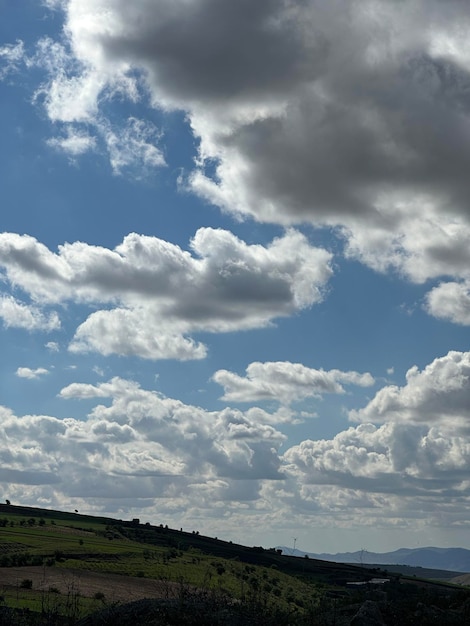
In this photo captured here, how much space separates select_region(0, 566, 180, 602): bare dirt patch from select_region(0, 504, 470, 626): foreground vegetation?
0.15 metres

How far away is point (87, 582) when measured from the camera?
78688mm

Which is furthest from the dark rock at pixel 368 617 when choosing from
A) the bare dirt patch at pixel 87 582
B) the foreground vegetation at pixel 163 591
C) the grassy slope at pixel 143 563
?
the bare dirt patch at pixel 87 582

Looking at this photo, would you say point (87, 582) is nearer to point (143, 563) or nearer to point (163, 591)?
point (143, 563)

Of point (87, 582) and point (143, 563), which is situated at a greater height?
point (87, 582)

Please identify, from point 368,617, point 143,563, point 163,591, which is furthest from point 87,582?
point 368,617

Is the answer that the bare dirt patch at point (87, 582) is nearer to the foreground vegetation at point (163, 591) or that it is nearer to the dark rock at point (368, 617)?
the foreground vegetation at point (163, 591)

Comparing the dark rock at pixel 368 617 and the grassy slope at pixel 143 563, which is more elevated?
the dark rock at pixel 368 617

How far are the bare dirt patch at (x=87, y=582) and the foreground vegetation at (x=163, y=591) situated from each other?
0.15 meters

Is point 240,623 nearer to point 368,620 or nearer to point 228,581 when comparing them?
point 368,620

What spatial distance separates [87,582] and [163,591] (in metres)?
42.3

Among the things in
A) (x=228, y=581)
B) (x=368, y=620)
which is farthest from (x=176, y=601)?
(x=228, y=581)

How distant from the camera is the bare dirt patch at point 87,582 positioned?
224ft

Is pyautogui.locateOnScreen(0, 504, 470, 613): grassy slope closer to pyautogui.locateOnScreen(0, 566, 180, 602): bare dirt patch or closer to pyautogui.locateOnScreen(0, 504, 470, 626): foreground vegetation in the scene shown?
pyautogui.locateOnScreen(0, 504, 470, 626): foreground vegetation

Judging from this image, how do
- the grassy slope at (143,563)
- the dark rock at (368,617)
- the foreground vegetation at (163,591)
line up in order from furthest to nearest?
the grassy slope at (143,563) → the dark rock at (368,617) → the foreground vegetation at (163,591)
